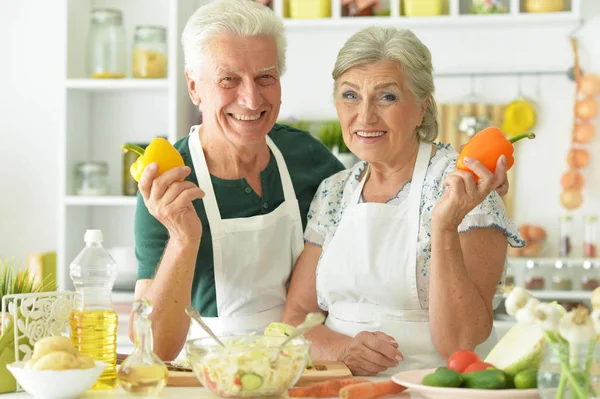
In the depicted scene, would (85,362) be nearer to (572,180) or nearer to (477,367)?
(477,367)

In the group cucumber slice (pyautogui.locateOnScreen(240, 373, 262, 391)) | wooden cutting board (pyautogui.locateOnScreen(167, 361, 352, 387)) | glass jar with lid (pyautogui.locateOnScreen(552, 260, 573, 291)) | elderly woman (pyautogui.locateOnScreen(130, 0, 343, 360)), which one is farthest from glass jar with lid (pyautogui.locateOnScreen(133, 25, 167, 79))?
cucumber slice (pyautogui.locateOnScreen(240, 373, 262, 391))

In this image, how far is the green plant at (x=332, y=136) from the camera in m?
3.85

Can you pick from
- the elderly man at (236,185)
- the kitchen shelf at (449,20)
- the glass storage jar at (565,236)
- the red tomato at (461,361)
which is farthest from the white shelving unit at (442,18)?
the red tomato at (461,361)

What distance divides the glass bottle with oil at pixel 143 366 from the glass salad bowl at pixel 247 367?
0.07 metres

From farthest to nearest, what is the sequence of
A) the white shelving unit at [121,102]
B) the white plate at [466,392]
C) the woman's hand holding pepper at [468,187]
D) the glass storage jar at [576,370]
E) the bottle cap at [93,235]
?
the white shelving unit at [121,102], the woman's hand holding pepper at [468,187], the bottle cap at [93,235], the white plate at [466,392], the glass storage jar at [576,370]

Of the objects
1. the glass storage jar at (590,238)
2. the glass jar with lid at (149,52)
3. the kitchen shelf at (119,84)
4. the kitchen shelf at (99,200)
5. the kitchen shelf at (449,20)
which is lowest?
the glass storage jar at (590,238)

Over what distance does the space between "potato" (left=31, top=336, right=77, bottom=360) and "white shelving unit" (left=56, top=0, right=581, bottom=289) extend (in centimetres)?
239

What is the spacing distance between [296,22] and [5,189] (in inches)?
61.6

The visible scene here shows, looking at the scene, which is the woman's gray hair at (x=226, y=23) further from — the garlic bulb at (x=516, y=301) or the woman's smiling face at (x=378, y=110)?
the garlic bulb at (x=516, y=301)

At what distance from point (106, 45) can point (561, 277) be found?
7.18 ft

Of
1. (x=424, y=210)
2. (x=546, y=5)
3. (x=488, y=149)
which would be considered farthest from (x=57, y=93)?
(x=488, y=149)

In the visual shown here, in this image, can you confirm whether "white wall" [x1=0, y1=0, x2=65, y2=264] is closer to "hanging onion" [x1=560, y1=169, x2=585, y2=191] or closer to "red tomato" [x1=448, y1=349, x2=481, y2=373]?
"hanging onion" [x1=560, y1=169, x2=585, y2=191]

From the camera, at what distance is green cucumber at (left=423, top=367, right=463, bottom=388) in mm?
1361

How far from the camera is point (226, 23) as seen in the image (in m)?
2.07
